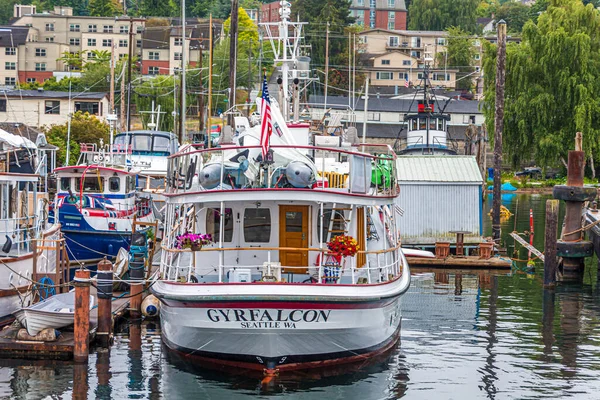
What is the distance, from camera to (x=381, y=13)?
167 meters

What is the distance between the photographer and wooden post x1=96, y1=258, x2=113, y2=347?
2381 cm

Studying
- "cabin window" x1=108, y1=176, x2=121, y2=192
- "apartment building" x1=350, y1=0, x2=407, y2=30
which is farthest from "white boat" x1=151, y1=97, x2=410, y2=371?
"apartment building" x1=350, y1=0, x2=407, y2=30

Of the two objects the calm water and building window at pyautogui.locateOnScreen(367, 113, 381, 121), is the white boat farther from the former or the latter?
building window at pyautogui.locateOnScreen(367, 113, 381, 121)

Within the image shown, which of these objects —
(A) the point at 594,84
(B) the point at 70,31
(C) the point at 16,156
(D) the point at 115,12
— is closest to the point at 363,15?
(D) the point at 115,12

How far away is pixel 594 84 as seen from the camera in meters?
71.8

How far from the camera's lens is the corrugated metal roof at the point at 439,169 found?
39188 mm

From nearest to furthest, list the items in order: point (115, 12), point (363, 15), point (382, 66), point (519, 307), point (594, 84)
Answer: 1. point (519, 307)
2. point (594, 84)
3. point (382, 66)
4. point (115, 12)
5. point (363, 15)

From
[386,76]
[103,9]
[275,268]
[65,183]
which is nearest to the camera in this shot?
[275,268]

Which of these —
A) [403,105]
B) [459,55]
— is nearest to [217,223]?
[403,105]

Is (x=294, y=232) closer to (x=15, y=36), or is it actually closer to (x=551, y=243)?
(x=551, y=243)

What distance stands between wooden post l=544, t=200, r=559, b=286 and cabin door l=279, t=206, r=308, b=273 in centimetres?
1222

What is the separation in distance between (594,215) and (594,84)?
1413 inches

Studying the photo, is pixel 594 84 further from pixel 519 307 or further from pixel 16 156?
pixel 16 156

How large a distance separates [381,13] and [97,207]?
13384 centimetres
